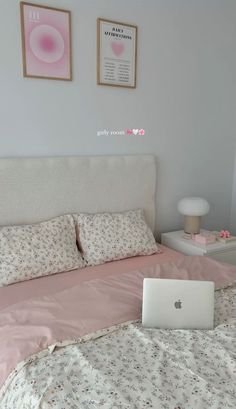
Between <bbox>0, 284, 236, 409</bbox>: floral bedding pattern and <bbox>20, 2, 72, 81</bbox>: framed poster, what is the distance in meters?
1.60

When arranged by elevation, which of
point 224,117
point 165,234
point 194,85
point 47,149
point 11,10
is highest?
point 11,10

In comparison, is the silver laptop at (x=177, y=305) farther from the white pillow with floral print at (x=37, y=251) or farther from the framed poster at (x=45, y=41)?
the framed poster at (x=45, y=41)

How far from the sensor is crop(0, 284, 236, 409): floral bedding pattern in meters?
0.91

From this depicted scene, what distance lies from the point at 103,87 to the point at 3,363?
1.83 m

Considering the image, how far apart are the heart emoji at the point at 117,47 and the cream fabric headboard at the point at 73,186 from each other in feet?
2.37

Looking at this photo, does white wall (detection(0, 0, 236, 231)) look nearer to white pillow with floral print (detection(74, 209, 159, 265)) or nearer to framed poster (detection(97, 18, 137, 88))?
framed poster (detection(97, 18, 137, 88))

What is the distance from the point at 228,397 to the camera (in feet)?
3.03

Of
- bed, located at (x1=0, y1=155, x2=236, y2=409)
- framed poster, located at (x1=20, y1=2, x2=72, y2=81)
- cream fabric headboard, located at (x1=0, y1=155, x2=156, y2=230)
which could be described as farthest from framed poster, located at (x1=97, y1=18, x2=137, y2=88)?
bed, located at (x1=0, y1=155, x2=236, y2=409)

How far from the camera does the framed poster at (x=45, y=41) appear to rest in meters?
1.94

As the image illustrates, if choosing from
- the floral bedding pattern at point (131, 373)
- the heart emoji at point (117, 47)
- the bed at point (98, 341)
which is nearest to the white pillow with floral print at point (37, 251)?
the bed at point (98, 341)

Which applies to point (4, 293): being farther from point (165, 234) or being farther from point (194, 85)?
point (194, 85)

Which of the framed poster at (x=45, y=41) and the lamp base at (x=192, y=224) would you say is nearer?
the framed poster at (x=45, y=41)

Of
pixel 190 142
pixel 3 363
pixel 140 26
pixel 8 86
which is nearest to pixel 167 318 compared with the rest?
pixel 3 363

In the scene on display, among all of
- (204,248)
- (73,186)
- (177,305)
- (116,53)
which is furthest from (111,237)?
(116,53)
